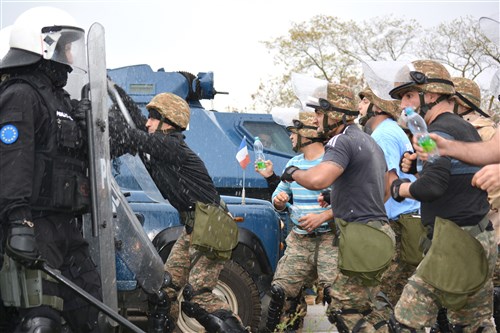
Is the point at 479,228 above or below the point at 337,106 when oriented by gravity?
below

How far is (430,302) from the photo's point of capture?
463cm

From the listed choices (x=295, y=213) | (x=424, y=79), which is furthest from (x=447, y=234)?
(x=295, y=213)

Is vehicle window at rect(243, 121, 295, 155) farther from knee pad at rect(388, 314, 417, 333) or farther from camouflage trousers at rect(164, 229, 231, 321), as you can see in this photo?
knee pad at rect(388, 314, 417, 333)

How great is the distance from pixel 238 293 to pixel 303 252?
82 cm

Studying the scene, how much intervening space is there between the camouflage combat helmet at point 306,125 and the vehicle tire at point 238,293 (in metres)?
1.24

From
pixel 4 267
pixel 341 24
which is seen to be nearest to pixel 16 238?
pixel 4 267

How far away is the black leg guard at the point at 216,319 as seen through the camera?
5938mm

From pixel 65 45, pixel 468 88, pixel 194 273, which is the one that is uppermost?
pixel 65 45

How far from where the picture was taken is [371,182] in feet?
18.2

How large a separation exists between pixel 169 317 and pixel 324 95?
197 centimetres

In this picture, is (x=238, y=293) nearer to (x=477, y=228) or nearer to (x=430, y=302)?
(x=430, y=302)

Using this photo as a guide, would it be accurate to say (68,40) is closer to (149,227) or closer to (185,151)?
(185,151)

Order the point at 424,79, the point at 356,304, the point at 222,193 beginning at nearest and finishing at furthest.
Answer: the point at 424,79, the point at 356,304, the point at 222,193

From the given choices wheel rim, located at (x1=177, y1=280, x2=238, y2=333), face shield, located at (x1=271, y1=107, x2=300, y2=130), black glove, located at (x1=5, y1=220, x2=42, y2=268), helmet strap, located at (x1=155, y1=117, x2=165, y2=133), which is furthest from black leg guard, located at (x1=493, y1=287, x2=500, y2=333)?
black glove, located at (x1=5, y1=220, x2=42, y2=268)
